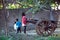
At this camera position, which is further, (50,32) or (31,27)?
(31,27)

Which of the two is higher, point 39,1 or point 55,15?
point 39,1

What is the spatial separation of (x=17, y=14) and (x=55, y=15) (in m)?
3.25

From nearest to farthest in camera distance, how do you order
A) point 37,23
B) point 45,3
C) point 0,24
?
point 45,3 → point 37,23 → point 0,24

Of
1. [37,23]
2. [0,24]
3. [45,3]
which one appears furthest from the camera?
[0,24]

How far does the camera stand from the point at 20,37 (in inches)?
548

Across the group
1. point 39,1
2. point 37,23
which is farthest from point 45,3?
point 37,23

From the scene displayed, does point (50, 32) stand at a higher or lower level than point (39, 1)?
lower

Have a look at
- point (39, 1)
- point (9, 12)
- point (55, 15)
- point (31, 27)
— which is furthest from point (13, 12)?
point (39, 1)

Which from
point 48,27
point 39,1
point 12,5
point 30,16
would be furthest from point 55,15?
point 39,1

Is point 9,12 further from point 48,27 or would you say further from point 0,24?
point 48,27

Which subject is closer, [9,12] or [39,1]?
[39,1]

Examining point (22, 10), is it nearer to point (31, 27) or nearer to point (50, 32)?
point (31, 27)

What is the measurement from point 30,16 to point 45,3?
837 cm

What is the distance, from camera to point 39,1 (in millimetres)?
13992
